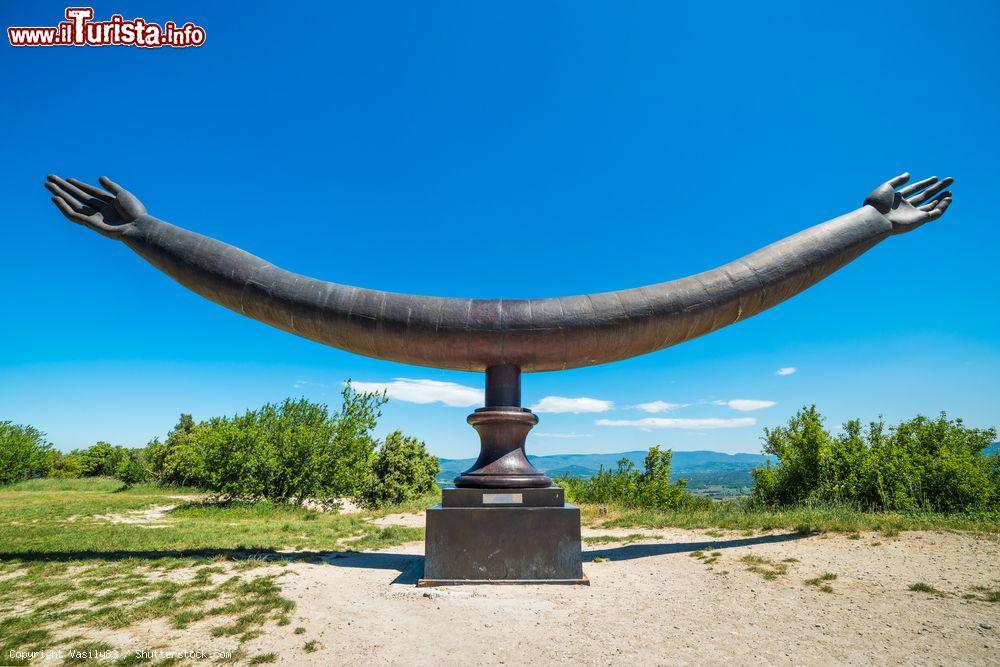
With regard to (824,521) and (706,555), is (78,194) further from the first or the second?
(824,521)

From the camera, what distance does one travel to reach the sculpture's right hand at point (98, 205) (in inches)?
289

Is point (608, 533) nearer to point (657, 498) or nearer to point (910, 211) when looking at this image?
point (657, 498)

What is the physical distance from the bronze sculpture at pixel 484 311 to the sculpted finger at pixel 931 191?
2.32 metres

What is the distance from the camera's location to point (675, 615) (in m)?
5.04

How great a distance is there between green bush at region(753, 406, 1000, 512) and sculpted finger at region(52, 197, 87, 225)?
15919mm

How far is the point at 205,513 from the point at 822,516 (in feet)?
55.0

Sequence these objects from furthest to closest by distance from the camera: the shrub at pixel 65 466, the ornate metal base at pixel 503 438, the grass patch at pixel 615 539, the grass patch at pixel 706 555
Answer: the shrub at pixel 65 466 < the grass patch at pixel 615 539 < the grass patch at pixel 706 555 < the ornate metal base at pixel 503 438

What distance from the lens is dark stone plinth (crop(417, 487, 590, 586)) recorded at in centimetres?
616

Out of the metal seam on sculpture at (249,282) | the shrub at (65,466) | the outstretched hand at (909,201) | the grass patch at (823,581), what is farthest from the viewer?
the shrub at (65,466)

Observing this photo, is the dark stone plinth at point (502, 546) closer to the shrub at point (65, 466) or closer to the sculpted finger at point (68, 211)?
the sculpted finger at point (68, 211)

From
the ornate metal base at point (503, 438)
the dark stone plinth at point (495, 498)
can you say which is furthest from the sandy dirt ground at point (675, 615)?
the ornate metal base at point (503, 438)

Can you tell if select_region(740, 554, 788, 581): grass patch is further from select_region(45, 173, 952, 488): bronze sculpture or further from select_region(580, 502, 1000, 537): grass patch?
select_region(45, 173, 952, 488): bronze sculpture

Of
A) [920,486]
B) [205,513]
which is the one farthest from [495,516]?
[205,513]

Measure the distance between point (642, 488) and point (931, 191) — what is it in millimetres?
11898
